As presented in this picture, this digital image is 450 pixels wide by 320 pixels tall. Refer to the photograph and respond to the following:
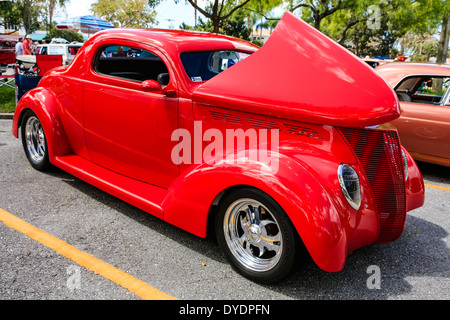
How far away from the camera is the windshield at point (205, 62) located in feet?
11.4

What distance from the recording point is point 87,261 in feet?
9.95

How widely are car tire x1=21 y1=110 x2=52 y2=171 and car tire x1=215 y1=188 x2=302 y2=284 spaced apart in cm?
288

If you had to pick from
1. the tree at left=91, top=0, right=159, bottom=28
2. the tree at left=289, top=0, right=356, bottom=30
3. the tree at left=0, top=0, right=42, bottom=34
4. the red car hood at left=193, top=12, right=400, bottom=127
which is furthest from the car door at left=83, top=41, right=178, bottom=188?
the tree at left=91, top=0, right=159, bottom=28

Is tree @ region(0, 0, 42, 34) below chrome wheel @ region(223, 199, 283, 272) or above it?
above

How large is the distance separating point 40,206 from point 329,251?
300 cm

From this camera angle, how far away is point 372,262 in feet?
10.4

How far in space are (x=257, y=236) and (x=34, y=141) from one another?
3544 mm

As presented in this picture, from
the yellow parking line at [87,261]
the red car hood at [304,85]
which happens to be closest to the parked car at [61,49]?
the yellow parking line at [87,261]

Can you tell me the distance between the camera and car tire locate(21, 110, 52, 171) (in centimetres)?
478

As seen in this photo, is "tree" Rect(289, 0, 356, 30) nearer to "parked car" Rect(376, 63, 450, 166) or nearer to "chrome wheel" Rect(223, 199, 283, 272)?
"parked car" Rect(376, 63, 450, 166)

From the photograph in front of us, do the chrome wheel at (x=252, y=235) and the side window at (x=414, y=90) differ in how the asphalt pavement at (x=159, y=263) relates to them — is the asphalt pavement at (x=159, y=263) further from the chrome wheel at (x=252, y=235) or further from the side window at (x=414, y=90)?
the side window at (x=414, y=90)

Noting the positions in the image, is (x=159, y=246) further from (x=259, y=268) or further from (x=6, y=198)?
(x=6, y=198)

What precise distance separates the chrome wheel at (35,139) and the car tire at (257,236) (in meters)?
2.96

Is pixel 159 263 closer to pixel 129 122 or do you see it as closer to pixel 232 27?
pixel 129 122
